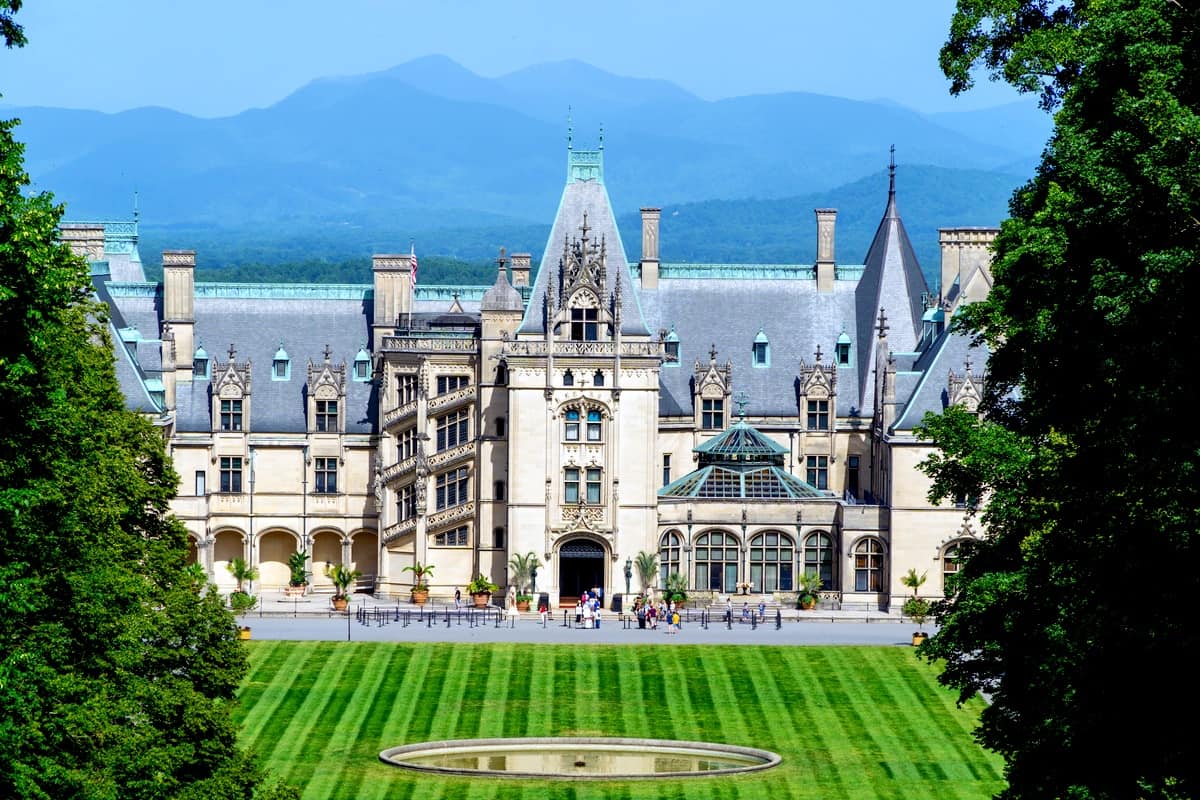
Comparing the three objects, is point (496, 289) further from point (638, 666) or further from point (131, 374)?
point (638, 666)

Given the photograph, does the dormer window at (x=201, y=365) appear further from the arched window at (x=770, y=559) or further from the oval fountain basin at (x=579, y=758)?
the oval fountain basin at (x=579, y=758)

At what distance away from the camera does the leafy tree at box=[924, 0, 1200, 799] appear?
35.7 m

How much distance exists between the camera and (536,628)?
89.9 m

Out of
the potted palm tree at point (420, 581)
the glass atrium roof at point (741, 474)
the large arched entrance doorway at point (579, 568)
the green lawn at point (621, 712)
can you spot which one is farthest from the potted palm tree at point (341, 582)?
the glass atrium roof at point (741, 474)

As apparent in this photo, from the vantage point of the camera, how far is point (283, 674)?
260 ft

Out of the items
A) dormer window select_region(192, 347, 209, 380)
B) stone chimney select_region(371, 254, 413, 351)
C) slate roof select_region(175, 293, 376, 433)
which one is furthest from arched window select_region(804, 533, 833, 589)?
dormer window select_region(192, 347, 209, 380)

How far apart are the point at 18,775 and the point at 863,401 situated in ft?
218

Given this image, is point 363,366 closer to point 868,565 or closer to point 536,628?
point 536,628

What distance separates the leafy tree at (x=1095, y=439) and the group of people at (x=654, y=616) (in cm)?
4163

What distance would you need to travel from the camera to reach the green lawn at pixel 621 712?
214 ft

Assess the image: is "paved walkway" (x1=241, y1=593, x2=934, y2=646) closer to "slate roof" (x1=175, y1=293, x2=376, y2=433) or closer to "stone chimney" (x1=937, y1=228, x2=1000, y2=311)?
"slate roof" (x1=175, y1=293, x2=376, y2=433)

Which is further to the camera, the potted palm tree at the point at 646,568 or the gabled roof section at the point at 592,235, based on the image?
the gabled roof section at the point at 592,235

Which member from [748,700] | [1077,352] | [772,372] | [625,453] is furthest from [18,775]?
[772,372]

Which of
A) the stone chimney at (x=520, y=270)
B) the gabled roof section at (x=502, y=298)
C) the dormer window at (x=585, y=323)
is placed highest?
the stone chimney at (x=520, y=270)
